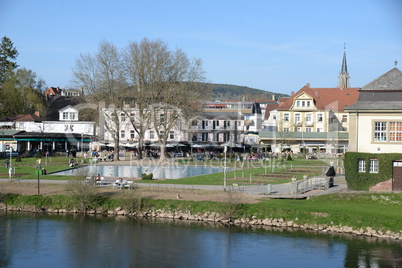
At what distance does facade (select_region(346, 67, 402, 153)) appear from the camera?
130 ft

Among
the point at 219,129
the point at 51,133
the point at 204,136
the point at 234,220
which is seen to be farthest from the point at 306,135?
the point at 234,220

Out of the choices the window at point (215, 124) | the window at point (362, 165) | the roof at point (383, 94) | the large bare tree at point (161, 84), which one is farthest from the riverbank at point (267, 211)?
the window at point (215, 124)

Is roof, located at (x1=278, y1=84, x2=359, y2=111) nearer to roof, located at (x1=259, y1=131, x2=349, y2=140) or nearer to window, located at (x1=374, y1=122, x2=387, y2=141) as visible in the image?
roof, located at (x1=259, y1=131, x2=349, y2=140)

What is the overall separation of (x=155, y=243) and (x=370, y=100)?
22403mm

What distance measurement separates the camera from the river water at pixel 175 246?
84.7 ft

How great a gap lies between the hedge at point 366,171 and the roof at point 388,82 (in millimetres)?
5747

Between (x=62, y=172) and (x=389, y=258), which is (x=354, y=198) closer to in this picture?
(x=389, y=258)

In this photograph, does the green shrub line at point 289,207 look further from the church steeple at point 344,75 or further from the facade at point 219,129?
the church steeple at point 344,75

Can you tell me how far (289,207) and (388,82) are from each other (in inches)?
602

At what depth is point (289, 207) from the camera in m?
33.7

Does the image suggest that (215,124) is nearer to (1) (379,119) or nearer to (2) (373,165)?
(1) (379,119)

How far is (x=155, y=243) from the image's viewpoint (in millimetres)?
28797

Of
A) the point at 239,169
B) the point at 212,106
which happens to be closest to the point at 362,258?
the point at 239,169

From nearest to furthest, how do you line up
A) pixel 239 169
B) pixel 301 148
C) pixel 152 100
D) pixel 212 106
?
pixel 239 169, pixel 152 100, pixel 301 148, pixel 212 106
